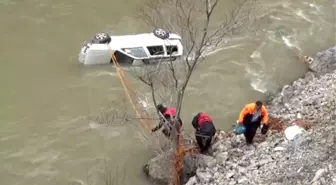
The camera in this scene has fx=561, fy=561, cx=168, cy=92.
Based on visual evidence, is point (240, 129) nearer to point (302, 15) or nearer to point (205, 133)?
point (205, 133)

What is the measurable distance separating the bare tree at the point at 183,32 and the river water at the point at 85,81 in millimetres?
860

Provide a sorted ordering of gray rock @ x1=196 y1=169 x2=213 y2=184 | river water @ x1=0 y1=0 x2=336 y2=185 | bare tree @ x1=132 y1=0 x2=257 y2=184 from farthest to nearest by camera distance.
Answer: river water @ x1=0 y1=0 x2=336 y2=185
gray rock @ x1=196 y1=169 x2=213 y2=184
bare tree @ x1=132 y1=0 x2=257 y2=184

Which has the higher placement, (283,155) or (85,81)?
(283,155)

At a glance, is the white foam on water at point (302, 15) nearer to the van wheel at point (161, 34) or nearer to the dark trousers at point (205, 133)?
the van wheel at point (161, 34)

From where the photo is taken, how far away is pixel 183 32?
16547mm

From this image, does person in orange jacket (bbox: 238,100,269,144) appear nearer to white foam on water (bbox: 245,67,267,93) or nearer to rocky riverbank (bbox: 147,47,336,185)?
rocky riverbank (bbox: 147,47,336,185)

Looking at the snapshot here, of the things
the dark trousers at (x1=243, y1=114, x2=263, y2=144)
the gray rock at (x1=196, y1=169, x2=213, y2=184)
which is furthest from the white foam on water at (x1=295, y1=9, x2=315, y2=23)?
the gray rock at (x1=196, y1=169, x2=213, y2=184)

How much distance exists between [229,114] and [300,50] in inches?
200

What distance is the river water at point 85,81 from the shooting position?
15.7 meters

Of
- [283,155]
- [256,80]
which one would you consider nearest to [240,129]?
[283,155]

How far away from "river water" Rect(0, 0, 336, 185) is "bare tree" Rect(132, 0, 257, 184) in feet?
2.82

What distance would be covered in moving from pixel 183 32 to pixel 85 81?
13.4ft

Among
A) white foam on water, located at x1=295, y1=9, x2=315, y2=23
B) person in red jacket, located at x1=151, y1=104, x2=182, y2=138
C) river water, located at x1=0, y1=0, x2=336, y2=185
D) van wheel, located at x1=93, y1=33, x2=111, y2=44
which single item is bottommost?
river water, located at x1=0, y1=0, x2=336, y2=185

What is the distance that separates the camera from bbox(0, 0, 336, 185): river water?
619 inches
